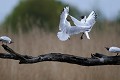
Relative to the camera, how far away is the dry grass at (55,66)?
4211mm

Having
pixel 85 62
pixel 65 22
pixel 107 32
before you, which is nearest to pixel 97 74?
pixel 107 32

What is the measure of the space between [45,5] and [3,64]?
60.5 ft

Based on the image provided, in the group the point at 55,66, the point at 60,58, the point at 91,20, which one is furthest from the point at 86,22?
the point at 55,66

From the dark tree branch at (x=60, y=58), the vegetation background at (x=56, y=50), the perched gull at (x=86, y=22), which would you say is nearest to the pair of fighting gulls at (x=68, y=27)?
the perched gull at (x=86, y=22)

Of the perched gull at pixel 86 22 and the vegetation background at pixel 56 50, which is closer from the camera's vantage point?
the perched gull at pixel 86 22

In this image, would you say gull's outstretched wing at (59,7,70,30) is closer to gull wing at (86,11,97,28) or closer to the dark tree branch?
gull wing at (86,11,97,28)

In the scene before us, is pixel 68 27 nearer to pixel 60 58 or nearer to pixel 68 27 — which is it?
pixel 68 27

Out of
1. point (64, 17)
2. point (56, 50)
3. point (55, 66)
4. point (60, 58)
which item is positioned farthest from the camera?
point (56, 50)

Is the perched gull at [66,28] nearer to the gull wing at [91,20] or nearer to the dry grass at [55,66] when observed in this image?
the gull wing at [91,20]

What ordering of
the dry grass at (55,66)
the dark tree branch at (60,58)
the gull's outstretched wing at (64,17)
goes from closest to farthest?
the gull's outstretched wing at (64,17), the dark tree branch at (60,58), the dry grass at (55,66)

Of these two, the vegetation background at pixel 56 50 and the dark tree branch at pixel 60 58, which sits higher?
the vegetation background at pixel 56 50

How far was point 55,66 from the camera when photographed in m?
4.40

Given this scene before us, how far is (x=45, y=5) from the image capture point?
22.5 metres

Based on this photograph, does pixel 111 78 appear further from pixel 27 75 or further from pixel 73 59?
pixel 73 59
